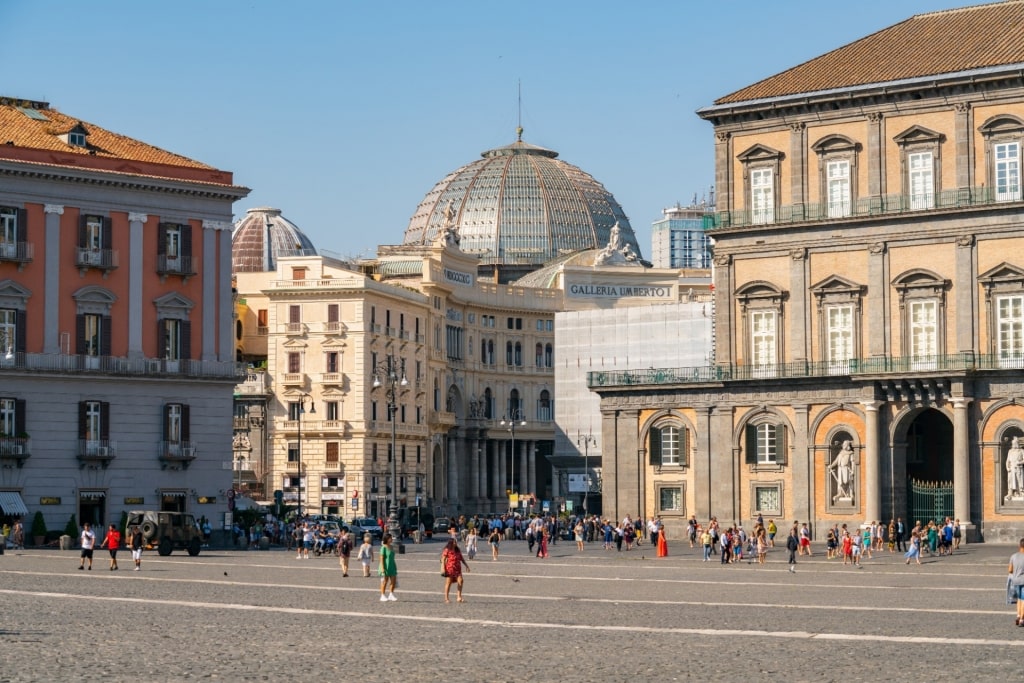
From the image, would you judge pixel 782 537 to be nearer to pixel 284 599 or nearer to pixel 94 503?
pixel 94 503

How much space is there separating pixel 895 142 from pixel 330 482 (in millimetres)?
61805

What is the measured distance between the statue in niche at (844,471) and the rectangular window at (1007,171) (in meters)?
12.1

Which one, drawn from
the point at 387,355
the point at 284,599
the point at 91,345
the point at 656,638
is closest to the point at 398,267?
the point at 387,355

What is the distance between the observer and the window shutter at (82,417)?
8225 centimetres

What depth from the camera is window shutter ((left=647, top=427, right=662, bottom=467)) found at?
8956 centimetres

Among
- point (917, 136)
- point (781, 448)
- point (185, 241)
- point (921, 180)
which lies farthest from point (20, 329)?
point (917, 136)

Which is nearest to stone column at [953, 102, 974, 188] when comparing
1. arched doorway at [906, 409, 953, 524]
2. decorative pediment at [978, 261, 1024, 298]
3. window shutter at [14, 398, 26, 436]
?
decorative pediment at [978, 261, 1024, 298]

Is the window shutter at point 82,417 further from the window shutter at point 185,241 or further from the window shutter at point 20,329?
the window shutter at point 185,241

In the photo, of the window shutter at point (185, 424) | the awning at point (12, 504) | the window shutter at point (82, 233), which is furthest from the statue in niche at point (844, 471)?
the awning at point (12, 504)

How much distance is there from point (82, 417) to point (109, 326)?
4.23m

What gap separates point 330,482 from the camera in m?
135

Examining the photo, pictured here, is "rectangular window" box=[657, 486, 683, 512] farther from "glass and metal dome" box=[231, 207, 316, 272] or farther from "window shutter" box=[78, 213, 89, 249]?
"glass and metal dome" box=[231, 207, 316, 272]

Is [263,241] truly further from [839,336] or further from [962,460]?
[962,460]

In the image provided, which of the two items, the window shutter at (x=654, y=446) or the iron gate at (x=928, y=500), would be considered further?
the window shutter at (x=654, y=446)
